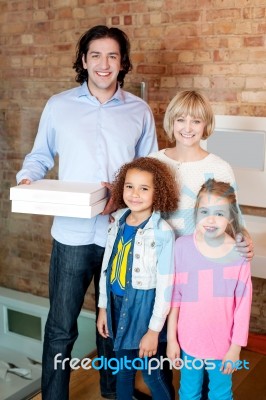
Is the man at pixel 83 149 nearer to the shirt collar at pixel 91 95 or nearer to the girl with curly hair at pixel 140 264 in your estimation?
the shirt collar at pixel 91 95

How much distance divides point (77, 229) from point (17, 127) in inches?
44.1

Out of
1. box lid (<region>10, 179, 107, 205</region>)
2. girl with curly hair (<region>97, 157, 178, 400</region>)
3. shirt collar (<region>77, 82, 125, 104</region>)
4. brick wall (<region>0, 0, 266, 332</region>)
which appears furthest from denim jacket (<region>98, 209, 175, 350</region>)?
brick wall (<region>0, 0, 266, 332</region>)

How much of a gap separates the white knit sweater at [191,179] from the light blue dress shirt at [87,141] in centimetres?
35

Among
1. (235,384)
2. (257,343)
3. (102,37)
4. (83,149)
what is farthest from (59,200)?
(257,343)

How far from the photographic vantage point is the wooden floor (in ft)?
6.72

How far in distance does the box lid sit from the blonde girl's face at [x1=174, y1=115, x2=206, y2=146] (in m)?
0.31

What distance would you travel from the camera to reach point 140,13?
280cm

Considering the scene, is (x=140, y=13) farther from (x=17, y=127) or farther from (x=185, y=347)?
(x=185, y=347)

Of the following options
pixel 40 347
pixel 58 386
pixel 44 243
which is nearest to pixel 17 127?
pixel 44 243

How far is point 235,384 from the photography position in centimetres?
206

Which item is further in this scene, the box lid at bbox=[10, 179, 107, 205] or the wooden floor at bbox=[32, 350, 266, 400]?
the wooden floor at bbox=[32, 350, 266, 400]

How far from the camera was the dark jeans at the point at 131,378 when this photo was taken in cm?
161

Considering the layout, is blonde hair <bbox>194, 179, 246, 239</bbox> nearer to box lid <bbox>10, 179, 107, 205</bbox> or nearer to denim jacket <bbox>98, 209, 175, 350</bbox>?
denim jacket <bbox>98, 209, 175, 350</bbox>

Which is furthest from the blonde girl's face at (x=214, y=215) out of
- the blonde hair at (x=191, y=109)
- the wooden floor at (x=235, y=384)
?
the wooden floor at (x=235, y=384)
